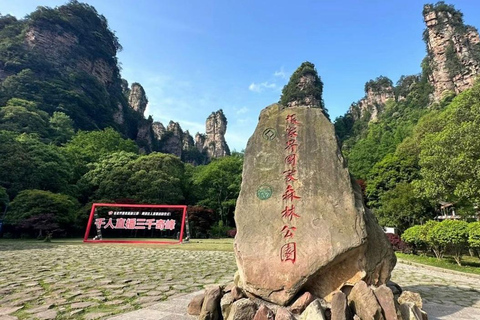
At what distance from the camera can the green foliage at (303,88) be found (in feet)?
200

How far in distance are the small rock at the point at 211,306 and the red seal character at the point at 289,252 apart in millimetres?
811

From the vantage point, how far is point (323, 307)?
2768 millimetres

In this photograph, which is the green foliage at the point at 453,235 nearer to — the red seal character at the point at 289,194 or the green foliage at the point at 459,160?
the green foliage at the point at 459,160

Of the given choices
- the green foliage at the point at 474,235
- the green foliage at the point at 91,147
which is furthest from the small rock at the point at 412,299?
the green foliage at the point at 91,147

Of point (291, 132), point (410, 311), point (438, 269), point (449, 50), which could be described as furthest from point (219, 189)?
point (449, 50)

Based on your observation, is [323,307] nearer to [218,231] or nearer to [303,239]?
[303,239]

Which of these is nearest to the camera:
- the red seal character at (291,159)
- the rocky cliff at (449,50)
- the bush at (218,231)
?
the red seal character at (291,159)

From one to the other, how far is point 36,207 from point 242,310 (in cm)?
1979

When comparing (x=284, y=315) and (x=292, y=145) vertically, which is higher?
(x=292, y=145)

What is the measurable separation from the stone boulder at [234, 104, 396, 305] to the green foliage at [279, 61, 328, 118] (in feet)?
195

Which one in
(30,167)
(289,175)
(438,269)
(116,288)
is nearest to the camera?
(289,175)

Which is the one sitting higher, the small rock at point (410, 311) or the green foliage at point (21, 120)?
the green foliage at point (21, 120)

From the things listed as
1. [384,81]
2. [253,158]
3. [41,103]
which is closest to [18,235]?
[253,158]

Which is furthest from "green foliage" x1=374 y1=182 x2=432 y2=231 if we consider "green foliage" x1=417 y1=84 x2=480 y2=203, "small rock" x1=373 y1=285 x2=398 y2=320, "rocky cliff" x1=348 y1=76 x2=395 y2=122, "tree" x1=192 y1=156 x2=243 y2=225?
"rocky cliff" x1=348 y1=76 x2=395 y2=122
